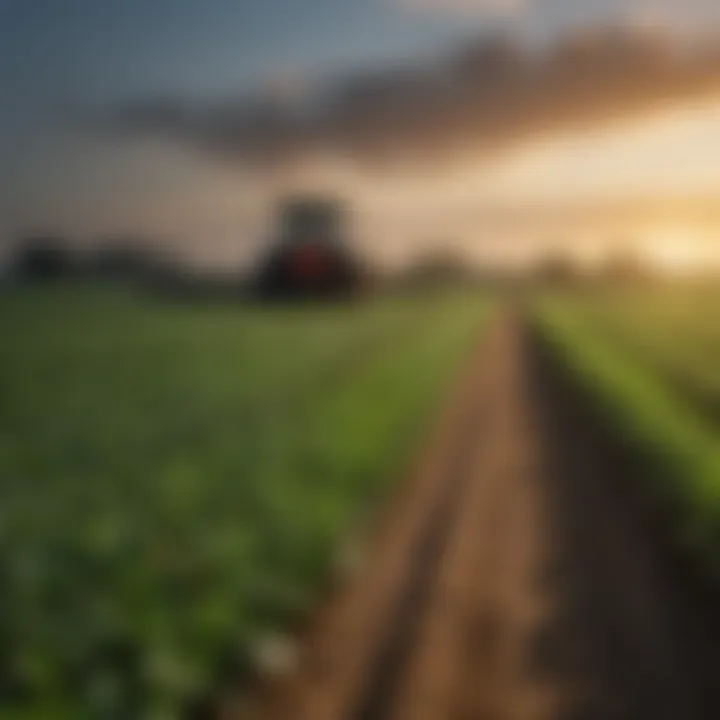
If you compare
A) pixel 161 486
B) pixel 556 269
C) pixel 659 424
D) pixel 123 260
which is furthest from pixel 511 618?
pixel 659 424

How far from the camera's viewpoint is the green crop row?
12.9 feet

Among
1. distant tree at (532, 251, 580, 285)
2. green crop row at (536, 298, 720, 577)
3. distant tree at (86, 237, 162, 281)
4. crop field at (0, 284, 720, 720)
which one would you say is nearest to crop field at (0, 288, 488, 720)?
crop field at (0, 284, 720, 720)

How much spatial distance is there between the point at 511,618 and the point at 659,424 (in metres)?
2.67

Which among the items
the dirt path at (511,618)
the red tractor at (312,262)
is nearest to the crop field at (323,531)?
the dirt path at (511,618)

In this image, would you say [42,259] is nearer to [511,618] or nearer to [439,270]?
[439,270]

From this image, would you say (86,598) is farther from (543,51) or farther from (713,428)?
(713,428)

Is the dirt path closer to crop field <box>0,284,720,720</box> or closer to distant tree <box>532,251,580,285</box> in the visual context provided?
crop field <box>0,284,720,720</box>

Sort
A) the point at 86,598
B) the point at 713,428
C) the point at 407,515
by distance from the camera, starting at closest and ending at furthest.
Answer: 1. the point at 86,598
2. the point at 407,515
3. the point at 713,428

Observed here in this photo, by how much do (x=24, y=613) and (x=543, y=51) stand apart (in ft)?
8.13

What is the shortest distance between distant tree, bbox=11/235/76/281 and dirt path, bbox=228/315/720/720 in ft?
5.44

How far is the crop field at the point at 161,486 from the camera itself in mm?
2801

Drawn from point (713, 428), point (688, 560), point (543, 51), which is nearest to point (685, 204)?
point (543, 51)

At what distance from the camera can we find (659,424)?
221 inches

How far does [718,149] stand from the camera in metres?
3.53
